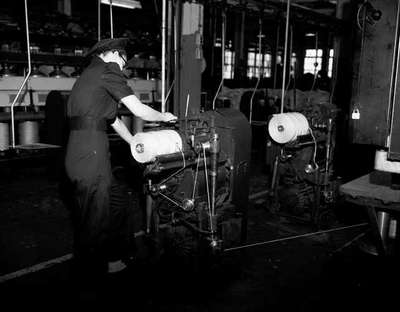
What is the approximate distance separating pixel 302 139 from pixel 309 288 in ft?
5.68

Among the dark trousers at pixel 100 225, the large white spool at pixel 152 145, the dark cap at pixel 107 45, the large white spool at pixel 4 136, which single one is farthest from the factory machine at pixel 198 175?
the large white spool at pixel 4 136

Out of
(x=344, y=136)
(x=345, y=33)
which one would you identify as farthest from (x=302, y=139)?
(x=345, y=33)

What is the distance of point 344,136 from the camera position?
23.6 ft

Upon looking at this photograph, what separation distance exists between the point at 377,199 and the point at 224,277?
113 centimetres

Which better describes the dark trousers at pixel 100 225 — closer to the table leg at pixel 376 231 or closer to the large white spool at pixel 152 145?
the large white spool at pixel 152 145

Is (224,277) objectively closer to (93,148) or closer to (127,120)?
(93,148)

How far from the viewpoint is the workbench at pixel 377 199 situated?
2.50m

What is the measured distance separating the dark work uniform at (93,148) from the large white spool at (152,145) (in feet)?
0.81

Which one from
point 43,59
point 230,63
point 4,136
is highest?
point 230,63

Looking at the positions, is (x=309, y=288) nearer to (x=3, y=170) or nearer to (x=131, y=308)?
(x=131, y=308)

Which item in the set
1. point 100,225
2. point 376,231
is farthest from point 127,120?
point 376,231

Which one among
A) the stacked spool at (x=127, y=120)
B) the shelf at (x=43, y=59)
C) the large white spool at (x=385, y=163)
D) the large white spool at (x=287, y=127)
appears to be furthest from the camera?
the stacked spool at (x=127, y=120)

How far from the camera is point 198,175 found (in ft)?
10.2

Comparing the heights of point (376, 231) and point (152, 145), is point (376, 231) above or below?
below
